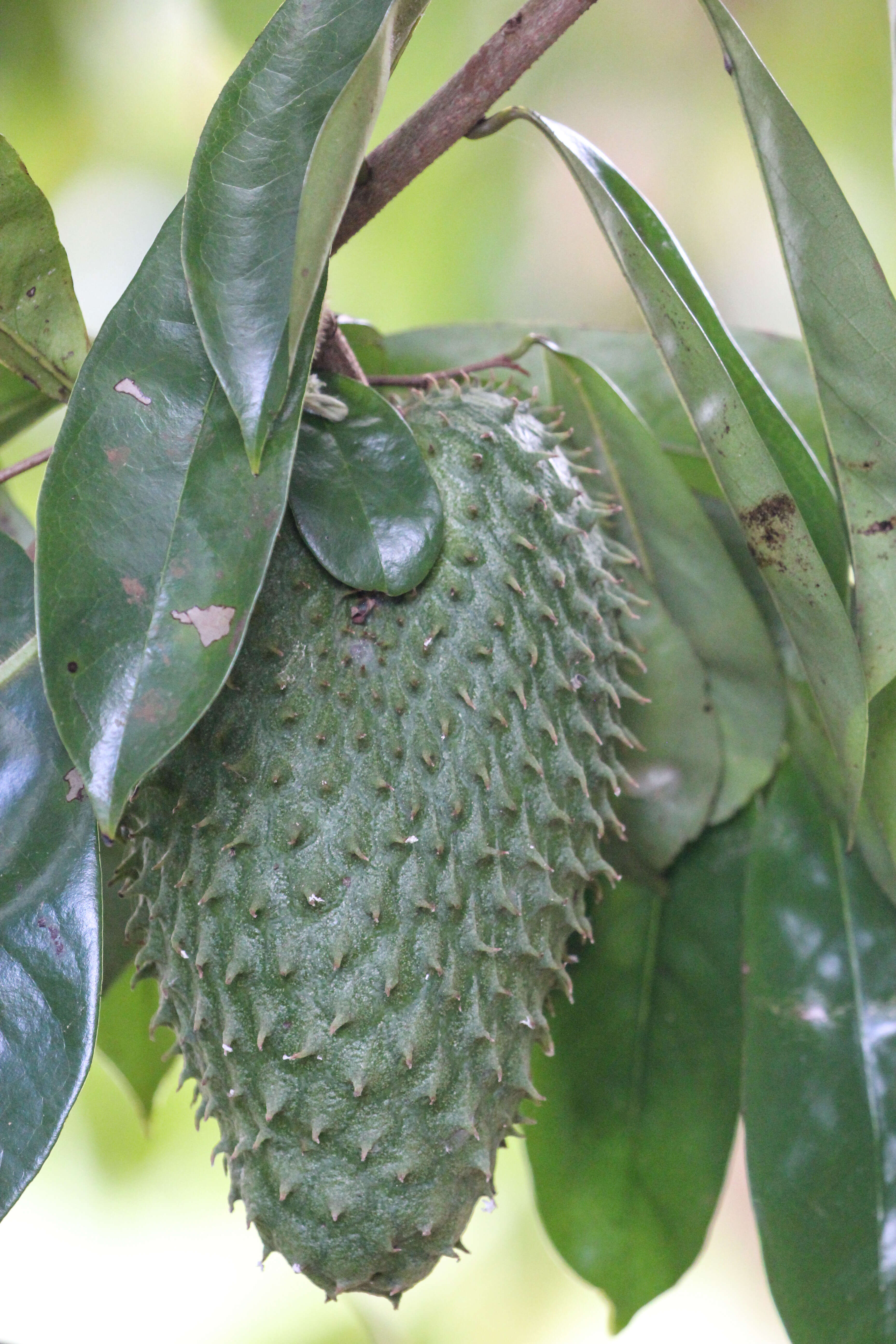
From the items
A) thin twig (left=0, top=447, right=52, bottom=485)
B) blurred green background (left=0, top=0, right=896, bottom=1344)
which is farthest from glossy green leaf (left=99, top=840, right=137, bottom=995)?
blurred green background (left=0, top=0, right=896, bottom=1344)

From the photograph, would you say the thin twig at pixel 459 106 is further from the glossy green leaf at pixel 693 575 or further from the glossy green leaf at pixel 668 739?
the glossy green leaf at pixel 668 739

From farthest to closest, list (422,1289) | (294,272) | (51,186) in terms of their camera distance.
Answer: (422,1289) < (51,186) < (294,272)

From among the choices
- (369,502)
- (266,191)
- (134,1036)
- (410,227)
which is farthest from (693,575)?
(410,227)

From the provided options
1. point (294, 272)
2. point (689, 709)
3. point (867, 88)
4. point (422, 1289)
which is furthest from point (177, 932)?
point (867, 88)

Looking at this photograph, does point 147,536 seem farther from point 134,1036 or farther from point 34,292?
point 134,1036

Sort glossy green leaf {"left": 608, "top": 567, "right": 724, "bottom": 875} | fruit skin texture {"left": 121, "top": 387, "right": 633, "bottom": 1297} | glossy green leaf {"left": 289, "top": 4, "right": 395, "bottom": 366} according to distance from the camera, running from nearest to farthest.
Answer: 1. glossy green leaf {"left": 289, "top": 4, "right": 395, "bottom": 366}
2. fruit skin texture {"left": 121, "top": 387, "right": 633, "bottom": 1297}
3. glossy green leaf {"left": 608, "top": 567, "right": 724, "bottom": 875}

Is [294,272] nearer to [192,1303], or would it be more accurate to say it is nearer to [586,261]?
[586,261]

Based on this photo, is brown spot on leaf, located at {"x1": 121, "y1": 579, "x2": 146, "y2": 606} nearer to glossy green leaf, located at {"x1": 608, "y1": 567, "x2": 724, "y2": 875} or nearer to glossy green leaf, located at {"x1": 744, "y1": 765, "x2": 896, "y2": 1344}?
glossy green leaf, located at {"x1": 608, "y1": 567, "x2": 724, "y2": 875}
